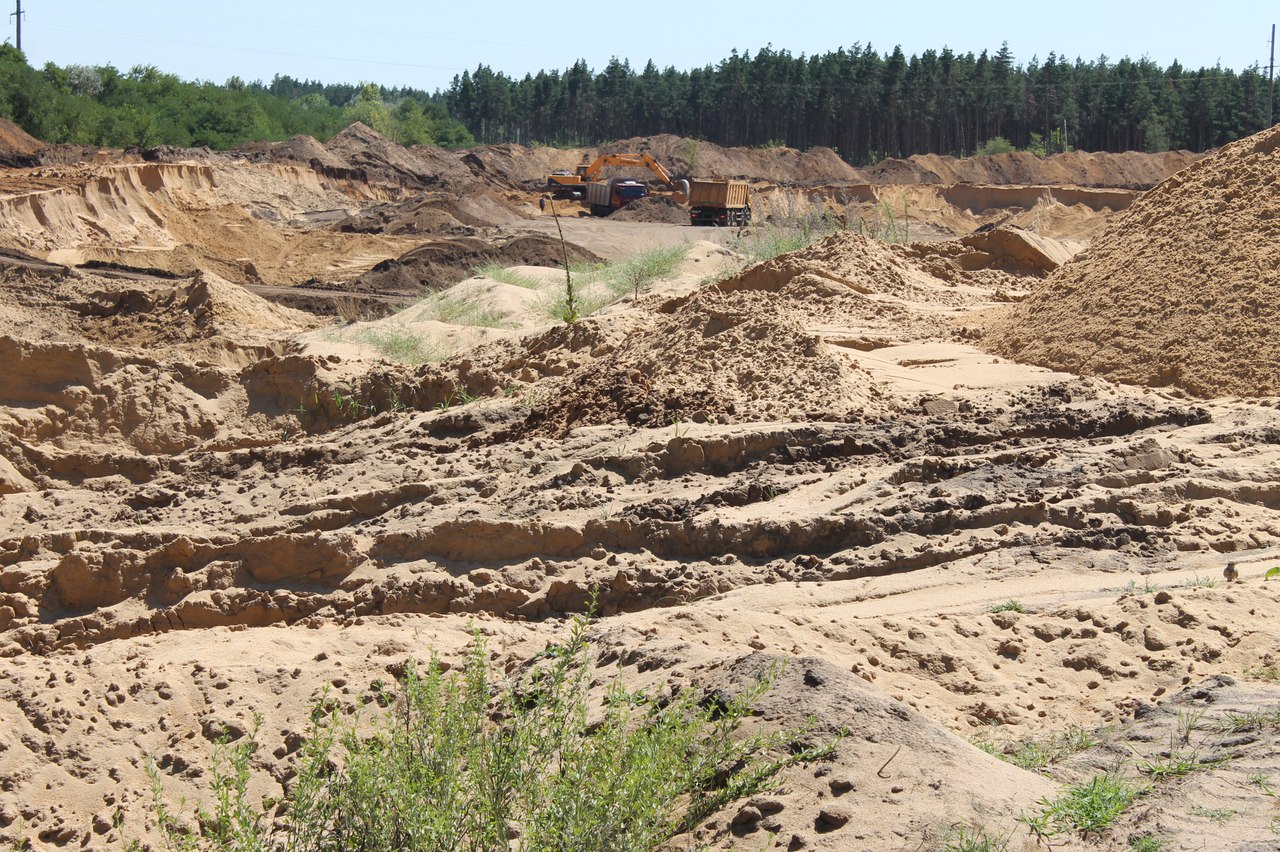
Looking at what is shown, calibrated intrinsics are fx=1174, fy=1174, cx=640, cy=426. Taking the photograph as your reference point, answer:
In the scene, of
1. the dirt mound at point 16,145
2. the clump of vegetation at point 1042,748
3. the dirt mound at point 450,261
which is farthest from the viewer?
the dirt mound at point 16,145

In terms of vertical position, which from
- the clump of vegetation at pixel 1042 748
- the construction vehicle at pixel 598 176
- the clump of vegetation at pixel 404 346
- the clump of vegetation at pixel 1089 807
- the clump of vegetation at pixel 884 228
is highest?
the construction vehicle at pixel 598 176

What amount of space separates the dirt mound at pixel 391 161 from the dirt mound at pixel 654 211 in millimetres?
10507

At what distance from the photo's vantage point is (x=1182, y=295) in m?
8.50

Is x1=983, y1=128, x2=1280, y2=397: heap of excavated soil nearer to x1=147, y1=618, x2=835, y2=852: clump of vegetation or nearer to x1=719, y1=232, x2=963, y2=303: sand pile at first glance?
x1=719, y1=232, x2=963, y2=303: sand pile

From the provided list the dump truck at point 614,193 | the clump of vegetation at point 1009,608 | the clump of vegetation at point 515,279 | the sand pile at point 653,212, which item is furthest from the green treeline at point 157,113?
the clump of vegetation at point 1009,608

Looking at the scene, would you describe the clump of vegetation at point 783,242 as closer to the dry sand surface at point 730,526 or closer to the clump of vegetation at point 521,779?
the dry sand surface at point 730,526

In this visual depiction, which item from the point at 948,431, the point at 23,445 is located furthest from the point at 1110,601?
the point at 23,445

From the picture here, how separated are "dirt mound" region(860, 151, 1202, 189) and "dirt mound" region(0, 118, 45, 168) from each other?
100.0ft

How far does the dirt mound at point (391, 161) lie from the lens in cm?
4012

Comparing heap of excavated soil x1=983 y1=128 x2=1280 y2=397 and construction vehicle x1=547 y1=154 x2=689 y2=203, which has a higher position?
construction vehicle x1=547 y1=154 x2=689 y2=203

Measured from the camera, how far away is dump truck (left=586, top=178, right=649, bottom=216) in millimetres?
32438

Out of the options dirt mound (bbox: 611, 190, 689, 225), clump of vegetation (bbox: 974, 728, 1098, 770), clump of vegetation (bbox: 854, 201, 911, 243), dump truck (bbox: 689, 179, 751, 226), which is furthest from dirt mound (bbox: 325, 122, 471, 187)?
clump of vegetation (bbox: 974, 728, 1098, 770)

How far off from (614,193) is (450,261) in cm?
1314

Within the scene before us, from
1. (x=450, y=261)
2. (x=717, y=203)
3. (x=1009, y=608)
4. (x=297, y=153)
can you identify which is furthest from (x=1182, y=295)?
(x=297, y=153)
